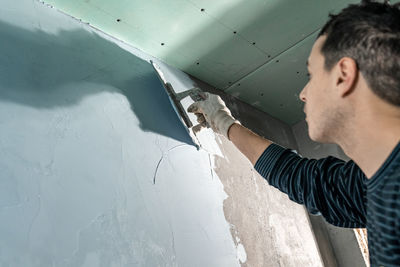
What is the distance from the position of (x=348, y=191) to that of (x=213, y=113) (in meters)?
0.68

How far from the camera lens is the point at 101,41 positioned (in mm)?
1523

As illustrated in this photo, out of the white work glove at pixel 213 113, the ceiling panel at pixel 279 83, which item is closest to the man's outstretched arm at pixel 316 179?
the white work glove at pixel 213 113

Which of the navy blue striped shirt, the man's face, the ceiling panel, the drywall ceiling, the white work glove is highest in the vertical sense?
the drywall ceiling

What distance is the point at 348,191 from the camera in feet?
3.59

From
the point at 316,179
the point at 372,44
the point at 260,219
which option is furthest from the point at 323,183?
the point at 260,219

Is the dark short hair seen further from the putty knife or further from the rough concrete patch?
the rough concrete patch

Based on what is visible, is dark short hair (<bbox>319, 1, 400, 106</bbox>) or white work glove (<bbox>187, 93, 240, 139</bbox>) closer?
dark short hair (<bbox>319, 1, 400, 106</bbox>)

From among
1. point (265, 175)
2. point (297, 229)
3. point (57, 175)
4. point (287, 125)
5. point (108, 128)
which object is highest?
point (287, 125)

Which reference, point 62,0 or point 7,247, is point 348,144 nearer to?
point 7,247

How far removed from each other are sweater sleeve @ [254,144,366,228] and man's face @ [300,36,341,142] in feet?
0.69

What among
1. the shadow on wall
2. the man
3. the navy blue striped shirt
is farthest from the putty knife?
the man

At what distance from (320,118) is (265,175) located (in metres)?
0.41

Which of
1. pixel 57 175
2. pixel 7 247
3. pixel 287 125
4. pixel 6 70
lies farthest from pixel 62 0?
pixel 287 125

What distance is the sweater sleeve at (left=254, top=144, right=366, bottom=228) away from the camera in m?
1.09
